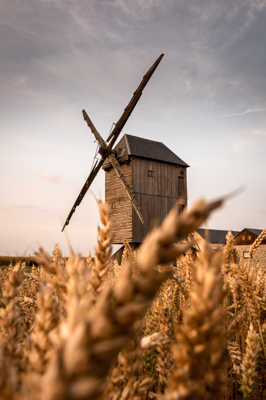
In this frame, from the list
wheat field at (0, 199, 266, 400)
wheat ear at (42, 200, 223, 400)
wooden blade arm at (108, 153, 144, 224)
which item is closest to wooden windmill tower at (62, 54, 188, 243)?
wooden blade arm at (108, 153, 144, 224)

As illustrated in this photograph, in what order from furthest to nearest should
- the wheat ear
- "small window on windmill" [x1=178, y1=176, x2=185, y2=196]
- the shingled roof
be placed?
"small window on windmill" [x1=178, y1=176, x2=185, y2=196], the shingled roof, the wheat ear

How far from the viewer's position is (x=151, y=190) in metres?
21.2

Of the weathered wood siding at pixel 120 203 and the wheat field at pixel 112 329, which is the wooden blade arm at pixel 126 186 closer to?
the weathered wood siding at pixel 120 203

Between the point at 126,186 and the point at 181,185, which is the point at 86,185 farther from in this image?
the point at 181,185

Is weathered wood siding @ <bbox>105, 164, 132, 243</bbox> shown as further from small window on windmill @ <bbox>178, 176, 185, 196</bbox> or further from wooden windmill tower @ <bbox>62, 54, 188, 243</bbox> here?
small window on windmill @ <bbox>178, 176, 185, 196</bbox>

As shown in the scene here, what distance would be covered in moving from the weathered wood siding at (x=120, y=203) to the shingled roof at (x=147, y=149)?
4.63 feet

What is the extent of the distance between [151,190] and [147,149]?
3938 millimetres

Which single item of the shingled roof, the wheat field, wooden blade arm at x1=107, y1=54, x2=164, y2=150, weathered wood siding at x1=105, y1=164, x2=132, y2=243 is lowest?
the wheat field

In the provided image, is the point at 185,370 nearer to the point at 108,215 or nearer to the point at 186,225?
the point at 186,225

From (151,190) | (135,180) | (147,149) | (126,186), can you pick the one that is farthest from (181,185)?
(126,186)

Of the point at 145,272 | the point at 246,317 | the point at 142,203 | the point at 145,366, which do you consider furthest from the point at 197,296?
the point at 142,203

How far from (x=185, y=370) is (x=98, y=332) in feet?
1.09

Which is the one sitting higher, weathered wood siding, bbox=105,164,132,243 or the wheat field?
weathered wood siding, bbox=105,164,132,243

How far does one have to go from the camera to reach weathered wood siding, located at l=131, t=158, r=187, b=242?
20453 millimetres
